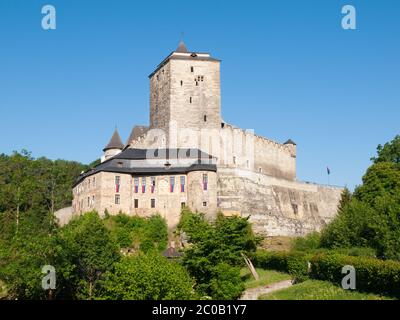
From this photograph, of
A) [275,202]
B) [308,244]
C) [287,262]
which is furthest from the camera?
[275,202]

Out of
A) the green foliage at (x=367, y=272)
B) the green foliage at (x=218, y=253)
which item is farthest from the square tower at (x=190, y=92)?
the green foliage at (x=367, y=272)

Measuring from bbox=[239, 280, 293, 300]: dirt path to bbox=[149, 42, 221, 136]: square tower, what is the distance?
26491 mm

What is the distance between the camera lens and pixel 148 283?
3127 cm

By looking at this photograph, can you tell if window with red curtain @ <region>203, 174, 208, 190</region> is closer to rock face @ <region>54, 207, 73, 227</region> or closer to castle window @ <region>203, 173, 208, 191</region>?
castle window @ <region>203, 173, 208, 191</region>

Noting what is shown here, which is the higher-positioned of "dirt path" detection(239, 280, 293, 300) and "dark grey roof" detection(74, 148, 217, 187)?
"dark grey roof" detection(74, 148, 217, 187)

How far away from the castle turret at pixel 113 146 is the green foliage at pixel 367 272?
3861 centimetres

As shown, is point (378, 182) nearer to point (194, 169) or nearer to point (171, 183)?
point (194, 169)

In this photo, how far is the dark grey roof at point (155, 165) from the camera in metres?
56.0

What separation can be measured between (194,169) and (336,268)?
907 inches

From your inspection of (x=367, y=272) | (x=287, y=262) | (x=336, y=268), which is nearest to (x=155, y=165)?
(x=287, y=262)

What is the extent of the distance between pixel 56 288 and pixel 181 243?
51.6 feet

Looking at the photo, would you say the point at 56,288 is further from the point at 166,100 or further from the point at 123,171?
the point at 166,100

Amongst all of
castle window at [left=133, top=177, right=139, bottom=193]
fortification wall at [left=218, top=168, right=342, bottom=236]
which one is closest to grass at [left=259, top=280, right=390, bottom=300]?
castle window at [left=133, top=177, right=139, bottom=193]

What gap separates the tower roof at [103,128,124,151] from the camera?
7206cm
